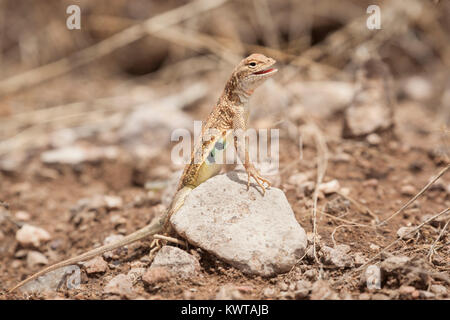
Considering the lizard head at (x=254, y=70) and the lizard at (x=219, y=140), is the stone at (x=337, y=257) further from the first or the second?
the lizard head at (x=254, y=70)

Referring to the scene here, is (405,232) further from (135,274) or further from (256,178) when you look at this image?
(135,274)

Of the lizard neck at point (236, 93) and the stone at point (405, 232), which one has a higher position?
the lizard neck at point (236, 93)

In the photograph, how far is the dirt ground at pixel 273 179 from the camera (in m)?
3.03

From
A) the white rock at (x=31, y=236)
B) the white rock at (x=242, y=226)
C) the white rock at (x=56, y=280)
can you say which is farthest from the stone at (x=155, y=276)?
the white rock at (x=31, y=236)

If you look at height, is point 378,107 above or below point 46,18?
below

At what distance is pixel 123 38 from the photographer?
7582 millimetres

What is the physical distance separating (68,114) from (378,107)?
17.1 ft

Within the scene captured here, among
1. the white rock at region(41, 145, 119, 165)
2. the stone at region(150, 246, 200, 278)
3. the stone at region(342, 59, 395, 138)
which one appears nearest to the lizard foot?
the stone at region(150, 246, 200, 278)

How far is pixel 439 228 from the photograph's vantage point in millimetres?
3420

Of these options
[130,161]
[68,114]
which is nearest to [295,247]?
[130,161]

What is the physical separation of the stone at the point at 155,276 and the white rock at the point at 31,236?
2.02m

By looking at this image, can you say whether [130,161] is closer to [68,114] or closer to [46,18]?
[68,114]

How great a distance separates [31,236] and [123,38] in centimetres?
439
